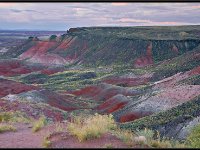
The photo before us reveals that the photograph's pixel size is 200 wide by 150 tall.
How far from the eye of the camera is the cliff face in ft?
303

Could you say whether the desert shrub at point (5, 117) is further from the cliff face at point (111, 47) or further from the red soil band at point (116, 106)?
the cliff face at point (111, 47)

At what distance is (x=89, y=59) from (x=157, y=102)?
2593 inches

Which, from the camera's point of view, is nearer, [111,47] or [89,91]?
[89,91]

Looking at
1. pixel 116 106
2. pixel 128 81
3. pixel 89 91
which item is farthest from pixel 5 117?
pixel 128 81

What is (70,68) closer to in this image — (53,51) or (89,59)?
(89,59)

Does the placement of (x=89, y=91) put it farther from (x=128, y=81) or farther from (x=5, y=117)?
(x=5, y=117)

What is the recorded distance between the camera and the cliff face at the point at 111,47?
3632 inches

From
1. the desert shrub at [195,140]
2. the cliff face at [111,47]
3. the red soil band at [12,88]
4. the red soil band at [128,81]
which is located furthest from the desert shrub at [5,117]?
the cliff face at [111,47]

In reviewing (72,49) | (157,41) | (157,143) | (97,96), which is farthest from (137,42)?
(157,143)

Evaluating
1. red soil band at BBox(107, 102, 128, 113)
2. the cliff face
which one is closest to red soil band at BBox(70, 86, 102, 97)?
red soil band at BBox(107, 102, 128, 113)

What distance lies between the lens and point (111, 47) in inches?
3927

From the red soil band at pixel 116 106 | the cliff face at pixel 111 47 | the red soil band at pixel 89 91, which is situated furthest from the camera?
the cliff face at pixel 111 47

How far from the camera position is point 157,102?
33094mm

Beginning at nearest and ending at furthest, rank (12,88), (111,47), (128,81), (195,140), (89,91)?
(195,140) < (12,88) < (89,91) < (128,81) < (111,47)
